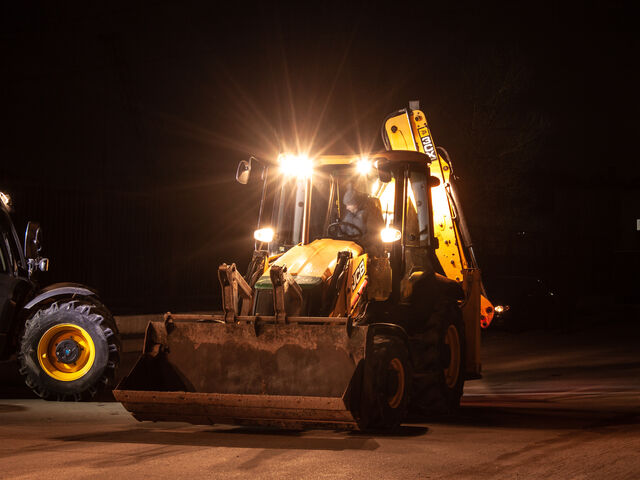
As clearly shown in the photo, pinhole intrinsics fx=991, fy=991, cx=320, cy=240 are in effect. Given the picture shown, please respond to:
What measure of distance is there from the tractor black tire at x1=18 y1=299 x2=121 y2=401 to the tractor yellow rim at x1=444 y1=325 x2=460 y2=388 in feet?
13.5

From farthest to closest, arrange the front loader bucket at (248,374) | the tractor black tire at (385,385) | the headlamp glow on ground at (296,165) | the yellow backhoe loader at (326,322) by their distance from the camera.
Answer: the headlamp glow on ground at (296,165) < the yellow backhoe loader at (326,322) < the tractor black tire at (385,385) < the front loader bucket at (248,374)

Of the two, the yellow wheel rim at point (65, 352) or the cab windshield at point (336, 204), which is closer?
the cab windshield at point (336, 204)

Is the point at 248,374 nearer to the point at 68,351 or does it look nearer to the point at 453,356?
the point at 453,356

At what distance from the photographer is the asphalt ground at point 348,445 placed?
25.5ft

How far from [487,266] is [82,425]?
26027 mm

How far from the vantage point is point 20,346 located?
12.5 metres

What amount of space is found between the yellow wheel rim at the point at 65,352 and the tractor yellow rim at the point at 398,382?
4498mm

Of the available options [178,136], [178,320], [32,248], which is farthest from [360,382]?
[178,136]

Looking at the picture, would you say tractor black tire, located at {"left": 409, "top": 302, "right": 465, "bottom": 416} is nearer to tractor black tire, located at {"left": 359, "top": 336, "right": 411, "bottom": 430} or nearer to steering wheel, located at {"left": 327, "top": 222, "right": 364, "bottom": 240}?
tractor black tire, located at {"left": 359, "top": 336, "right": 411, "bottom": 430}

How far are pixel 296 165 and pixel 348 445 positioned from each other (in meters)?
3.76

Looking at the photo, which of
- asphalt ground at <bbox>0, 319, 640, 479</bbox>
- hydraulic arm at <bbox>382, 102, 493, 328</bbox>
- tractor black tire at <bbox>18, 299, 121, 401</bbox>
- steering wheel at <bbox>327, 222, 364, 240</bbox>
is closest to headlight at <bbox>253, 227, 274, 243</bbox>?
steering wheel at <bbox>327, 222, 364, 240</bbox>

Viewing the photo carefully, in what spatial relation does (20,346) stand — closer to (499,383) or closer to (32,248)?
(32,248)

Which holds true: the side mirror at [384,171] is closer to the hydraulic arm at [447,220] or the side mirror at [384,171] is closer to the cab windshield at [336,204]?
the cab windshield at [336,204]

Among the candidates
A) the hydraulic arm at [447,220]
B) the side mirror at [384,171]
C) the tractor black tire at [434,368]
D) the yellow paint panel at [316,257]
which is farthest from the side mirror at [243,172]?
the hydraulic arm at [447,220]
